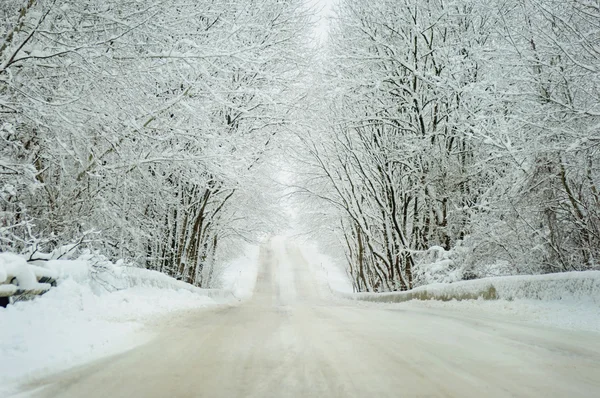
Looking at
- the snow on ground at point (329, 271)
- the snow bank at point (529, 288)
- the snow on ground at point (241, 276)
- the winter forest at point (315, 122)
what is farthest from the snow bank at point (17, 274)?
the snow on ground at point (329, 271)

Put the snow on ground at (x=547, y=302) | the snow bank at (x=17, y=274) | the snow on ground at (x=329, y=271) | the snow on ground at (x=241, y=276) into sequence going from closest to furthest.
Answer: the snow bank at (x=17, y=274) < the snow on ground at (x=547, y=302) < the snow on ground at (x=241, y=276) < the snow on ground at (x=329, y=271)

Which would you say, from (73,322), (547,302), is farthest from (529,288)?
(73,322)

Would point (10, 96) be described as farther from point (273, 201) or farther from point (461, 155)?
point (273, 201)

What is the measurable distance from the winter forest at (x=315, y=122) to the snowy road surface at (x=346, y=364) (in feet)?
8.83

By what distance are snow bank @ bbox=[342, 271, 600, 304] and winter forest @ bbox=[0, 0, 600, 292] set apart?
1732 mm

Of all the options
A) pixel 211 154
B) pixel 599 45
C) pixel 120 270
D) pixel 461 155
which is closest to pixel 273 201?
pixel 461 155

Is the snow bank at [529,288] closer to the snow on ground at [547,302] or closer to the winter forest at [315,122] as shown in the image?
the snow on ground at [547,302]

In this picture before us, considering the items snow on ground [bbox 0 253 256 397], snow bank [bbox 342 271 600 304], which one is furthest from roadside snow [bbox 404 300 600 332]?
snow on ground [bbox 0 253 256 397]

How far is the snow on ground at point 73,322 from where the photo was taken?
3.55m

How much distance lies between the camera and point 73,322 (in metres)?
4.93

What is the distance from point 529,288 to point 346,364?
5240 mm

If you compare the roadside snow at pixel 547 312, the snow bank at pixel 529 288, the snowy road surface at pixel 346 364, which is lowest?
the snowy road surface at pixel 346 364

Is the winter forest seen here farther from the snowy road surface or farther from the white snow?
the snowy road surface

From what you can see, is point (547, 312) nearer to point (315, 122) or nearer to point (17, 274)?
point (17, 274)
